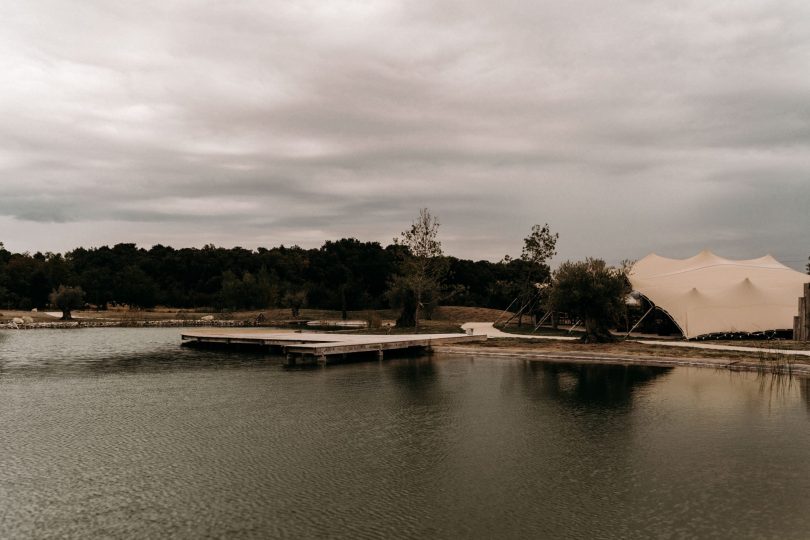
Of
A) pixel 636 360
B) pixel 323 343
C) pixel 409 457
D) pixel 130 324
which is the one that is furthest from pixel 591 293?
pixel 130 324

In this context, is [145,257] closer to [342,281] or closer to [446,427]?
[342,281]

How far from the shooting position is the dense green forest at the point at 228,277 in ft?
230

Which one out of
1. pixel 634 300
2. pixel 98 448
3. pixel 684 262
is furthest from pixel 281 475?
pixel 684 262

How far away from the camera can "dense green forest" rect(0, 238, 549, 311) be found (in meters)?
70.2

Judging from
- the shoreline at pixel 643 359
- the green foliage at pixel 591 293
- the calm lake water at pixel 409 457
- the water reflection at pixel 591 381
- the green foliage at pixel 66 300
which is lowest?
the calm lake water at pixel 409 457

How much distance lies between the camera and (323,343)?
32.8 m

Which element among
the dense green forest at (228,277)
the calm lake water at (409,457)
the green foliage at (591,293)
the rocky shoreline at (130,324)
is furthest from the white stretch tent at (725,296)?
the rocky shoreline at (130,324)

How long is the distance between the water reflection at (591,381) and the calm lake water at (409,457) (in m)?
0.18

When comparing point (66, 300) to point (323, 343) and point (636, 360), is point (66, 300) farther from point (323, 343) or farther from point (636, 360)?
point (636, 360)

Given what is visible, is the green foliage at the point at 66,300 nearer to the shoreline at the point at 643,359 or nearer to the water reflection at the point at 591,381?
the shoreline at the point at 643,359

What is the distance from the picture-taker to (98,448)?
47.7 feet

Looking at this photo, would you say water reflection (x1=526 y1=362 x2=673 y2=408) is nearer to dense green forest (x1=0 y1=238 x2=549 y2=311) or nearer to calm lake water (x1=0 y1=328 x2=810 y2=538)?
calm lake water (x1=0 y1=328 x2=810 y2=538)

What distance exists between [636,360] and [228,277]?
57101 mm

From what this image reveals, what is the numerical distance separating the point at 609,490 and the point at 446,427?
572 centimetres
